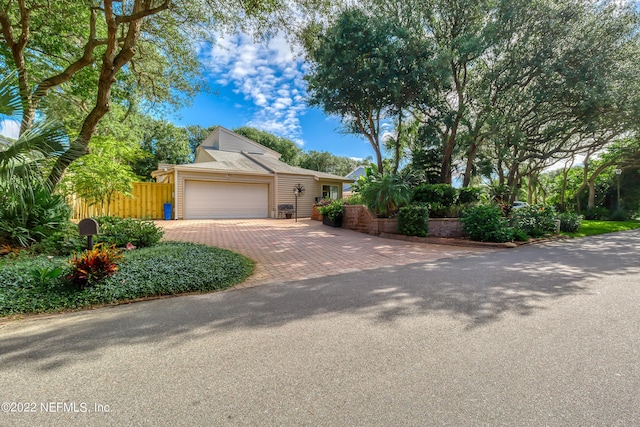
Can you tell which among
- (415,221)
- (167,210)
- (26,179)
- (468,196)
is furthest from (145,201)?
(468,196)

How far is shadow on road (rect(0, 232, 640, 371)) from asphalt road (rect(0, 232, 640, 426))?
2cm

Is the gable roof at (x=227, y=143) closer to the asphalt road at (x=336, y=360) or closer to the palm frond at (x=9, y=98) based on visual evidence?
the palm frond at (x=9, y=98)

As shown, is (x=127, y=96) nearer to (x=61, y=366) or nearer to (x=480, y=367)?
(x=61, y=366)

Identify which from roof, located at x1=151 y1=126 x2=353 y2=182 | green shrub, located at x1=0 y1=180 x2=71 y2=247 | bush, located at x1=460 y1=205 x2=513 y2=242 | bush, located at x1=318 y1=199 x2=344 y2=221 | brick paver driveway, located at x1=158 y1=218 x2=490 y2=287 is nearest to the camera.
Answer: green shrub, located at x1=0 y1=180 x2=71 y2=247

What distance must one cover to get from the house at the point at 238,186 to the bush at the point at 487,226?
10.6 meters

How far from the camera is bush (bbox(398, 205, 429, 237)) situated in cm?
927

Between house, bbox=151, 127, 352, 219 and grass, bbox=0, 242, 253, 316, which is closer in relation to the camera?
grass, bbox=0, 242, 253, 316

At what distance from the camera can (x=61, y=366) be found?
221 cm

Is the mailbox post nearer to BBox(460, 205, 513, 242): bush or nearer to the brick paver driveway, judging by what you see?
the brick paver driveway

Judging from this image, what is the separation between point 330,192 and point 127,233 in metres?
14.2

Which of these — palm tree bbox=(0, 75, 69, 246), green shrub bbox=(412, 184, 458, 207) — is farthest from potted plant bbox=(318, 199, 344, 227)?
palm tree bbox=(0, 75, 69, 246)

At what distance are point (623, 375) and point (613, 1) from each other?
1469cm

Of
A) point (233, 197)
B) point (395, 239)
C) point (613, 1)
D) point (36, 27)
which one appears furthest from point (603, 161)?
point (36, 27)

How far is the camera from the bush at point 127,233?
577 centimetres
